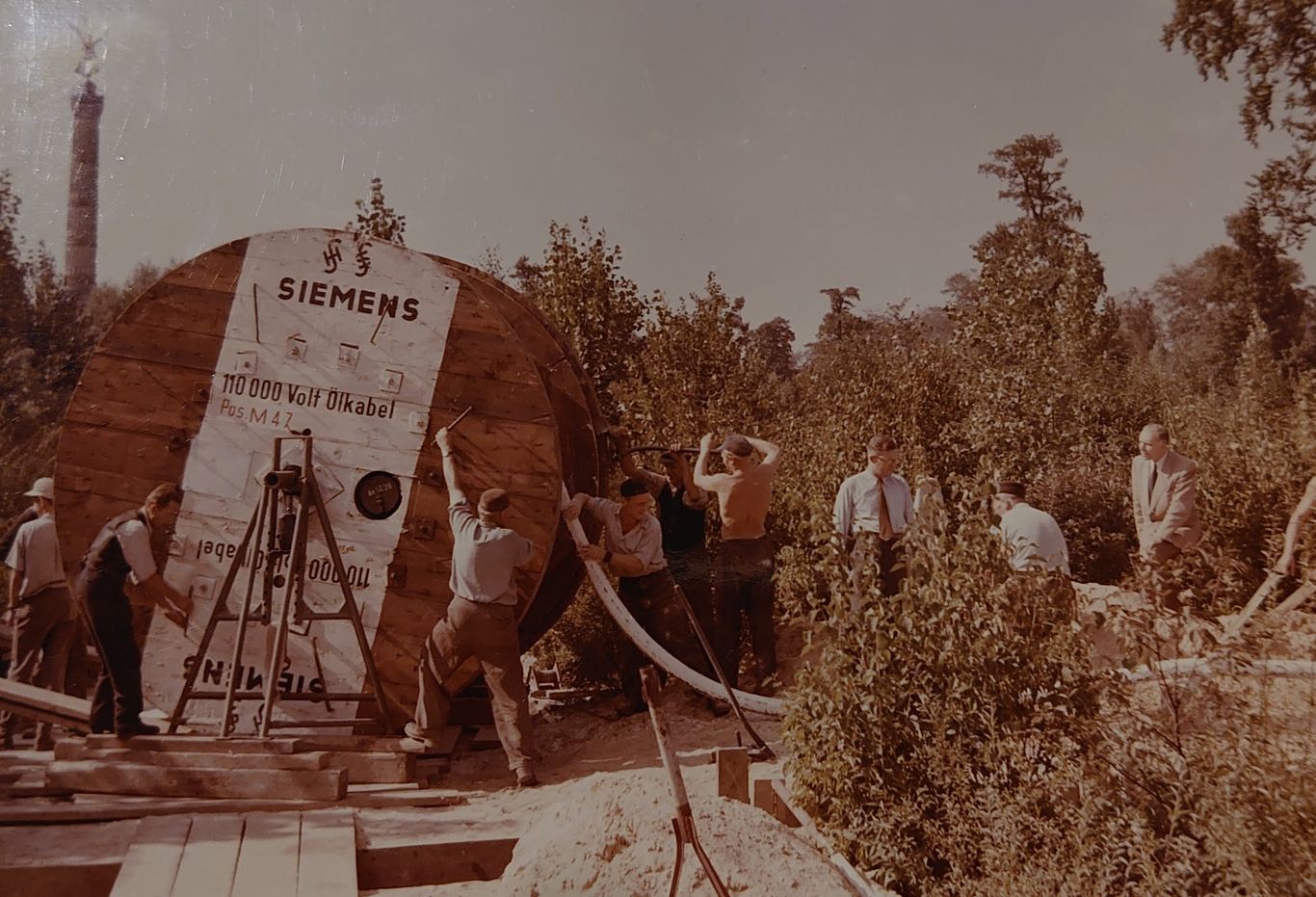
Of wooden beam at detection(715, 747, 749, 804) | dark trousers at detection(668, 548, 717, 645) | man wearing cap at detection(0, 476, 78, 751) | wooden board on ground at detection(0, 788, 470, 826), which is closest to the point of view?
wooden beam at detection(715, 747, 749, 804)

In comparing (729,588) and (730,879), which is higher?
(729,588)

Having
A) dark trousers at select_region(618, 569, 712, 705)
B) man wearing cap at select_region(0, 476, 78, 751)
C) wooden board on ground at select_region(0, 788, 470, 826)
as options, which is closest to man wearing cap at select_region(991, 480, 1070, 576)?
dark trousers at select_region(618, 569, 712, 705)

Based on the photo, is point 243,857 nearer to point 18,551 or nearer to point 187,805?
Answer: point 187,805

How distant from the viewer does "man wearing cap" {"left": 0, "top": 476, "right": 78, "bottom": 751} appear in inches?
323

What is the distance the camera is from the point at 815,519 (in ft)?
19.5

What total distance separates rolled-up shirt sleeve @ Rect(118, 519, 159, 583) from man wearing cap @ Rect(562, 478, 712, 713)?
9.27 feet

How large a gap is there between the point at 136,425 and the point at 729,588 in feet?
14.9

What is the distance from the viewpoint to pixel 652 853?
4.82 metres

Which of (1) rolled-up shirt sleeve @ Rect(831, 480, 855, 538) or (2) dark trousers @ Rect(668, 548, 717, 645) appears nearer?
(1) rolled-up shirt sleeve @ Rect(831, 480, 855, 538)

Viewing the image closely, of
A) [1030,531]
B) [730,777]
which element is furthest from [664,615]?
[1030,531]

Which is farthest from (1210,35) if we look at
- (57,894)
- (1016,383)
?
(57,894)

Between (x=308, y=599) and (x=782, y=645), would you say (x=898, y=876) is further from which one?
(x=782, y=645)

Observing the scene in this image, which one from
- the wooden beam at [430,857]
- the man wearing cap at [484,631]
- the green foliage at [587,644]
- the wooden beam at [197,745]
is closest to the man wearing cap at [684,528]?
the green foliage at [587,644]

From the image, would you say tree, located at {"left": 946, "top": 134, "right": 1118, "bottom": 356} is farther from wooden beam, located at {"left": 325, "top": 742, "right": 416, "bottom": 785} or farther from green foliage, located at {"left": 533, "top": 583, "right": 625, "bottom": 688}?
wooden beam, located at {"left": 325, "top": 742, "right": 416, "bottom": 785}
